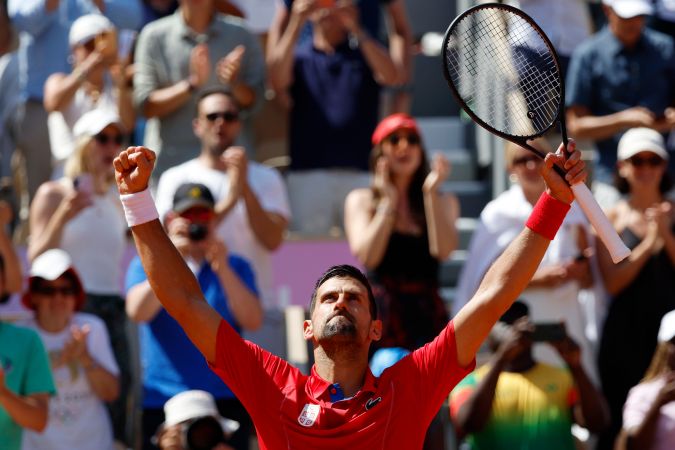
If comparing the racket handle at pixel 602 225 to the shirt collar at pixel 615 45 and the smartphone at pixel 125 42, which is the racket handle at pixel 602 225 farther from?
the smartphone at pixel 125 42

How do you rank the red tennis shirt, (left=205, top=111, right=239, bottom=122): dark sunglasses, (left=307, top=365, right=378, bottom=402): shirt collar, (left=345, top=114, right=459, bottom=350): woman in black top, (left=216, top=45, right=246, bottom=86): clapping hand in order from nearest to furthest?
the red tennis shirt → (left=307, top=365, right=378, bottom=402): shirt collar → (left=345, top=114, right=459, bottom=350): woman in black top → (left=205, top=111, right=239, bottom=122): dark sunglasses → (left=216, top=45, right=246, bottom=86): clapping hand

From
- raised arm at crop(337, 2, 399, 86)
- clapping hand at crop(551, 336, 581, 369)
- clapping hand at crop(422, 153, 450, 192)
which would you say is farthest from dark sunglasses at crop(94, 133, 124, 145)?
clapping hand at crop(551, 336, 581, 369)

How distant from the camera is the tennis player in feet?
15.4

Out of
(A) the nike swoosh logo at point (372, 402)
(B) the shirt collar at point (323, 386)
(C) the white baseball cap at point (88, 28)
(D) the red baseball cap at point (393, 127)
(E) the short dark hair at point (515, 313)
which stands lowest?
(E) the short dark hair at point (515, 313)

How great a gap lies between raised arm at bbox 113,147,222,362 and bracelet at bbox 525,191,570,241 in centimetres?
106

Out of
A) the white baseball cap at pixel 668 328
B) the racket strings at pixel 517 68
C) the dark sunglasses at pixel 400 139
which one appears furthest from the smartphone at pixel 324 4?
the racket strings at pixel 517 68

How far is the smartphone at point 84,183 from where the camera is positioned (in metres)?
8.07

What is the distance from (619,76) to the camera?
8945mm

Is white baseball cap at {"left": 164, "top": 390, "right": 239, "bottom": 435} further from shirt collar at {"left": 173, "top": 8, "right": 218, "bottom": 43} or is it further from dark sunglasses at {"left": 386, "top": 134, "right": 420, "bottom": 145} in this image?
shirt collar at {"left": 173, "top": 8, "right": 218, "bottom": 43}

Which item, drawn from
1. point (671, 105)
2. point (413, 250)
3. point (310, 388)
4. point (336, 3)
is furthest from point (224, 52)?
point (310, 388)

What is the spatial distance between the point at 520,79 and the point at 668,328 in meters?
2.43

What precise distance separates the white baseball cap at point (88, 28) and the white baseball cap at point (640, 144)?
317 centimetres

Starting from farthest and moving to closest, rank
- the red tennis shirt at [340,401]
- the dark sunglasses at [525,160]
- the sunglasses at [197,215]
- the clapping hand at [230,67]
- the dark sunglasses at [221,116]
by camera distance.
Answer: the clapping hand at [230,67], the dark sunglasses at [221,116], the dark sunglasses at [525,160], the sunglasses at [197,215], the red tennis shirt at [340,401]

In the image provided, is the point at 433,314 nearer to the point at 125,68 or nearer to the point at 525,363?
the point at 525,363
